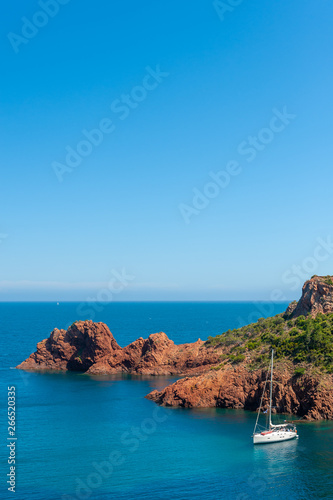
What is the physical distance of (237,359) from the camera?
82.6 m

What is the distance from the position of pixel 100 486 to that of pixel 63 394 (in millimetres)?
43926

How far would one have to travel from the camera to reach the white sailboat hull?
56.0 m

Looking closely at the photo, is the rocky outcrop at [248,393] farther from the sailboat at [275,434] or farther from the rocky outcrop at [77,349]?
the rocky outcrop at [77,349]

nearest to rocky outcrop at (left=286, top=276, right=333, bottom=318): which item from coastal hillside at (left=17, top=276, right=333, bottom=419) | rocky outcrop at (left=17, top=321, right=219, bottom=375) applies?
coastal hillside at (left=17, top=276, right=333, bottom=419)

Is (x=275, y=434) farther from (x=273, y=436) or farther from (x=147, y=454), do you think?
(x=147, y=454)

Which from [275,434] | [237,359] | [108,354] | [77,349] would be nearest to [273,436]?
[275,434]

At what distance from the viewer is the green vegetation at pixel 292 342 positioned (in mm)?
73062

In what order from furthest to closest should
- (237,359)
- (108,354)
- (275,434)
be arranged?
(108,354), (237,359), (275,434)

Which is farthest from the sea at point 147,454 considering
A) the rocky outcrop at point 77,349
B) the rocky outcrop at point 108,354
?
the rocky outcrop at point 77,349

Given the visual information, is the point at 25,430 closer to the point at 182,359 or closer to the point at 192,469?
the point at 192,469

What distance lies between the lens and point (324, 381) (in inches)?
2645

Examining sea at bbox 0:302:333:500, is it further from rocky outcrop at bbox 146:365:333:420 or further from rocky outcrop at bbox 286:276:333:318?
rocky outcrop at bbox 286:276:333:318

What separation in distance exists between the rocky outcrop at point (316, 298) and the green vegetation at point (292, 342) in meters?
2.53

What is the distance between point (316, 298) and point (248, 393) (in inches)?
1090
